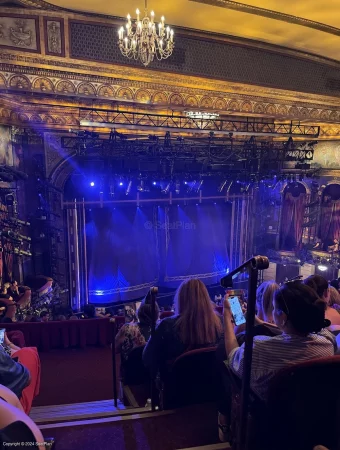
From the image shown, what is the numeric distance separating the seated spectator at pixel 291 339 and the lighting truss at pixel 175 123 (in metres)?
5.75

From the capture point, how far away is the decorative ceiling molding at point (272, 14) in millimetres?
4875

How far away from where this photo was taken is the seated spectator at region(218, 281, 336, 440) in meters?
1.62

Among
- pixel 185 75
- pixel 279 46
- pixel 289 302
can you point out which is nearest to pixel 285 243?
pixel 279 46

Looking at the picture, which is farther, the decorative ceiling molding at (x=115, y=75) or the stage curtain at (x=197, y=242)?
the stage curtain at (x=197, y=242)

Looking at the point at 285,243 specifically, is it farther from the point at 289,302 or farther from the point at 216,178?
the point at 289,302

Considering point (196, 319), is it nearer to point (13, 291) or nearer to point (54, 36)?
point (54, 36)

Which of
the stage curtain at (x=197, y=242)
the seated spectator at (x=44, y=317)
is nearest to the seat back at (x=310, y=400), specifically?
the seated spectator at (x=44, y=317)

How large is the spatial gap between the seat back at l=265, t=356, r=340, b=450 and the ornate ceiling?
509 cm

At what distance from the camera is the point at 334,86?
7.42m

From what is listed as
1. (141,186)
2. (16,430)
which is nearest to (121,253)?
(141,186)

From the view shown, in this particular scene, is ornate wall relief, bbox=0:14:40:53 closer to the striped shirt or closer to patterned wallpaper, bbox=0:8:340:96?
patterned wallpaper, bbox=0:8:340:96

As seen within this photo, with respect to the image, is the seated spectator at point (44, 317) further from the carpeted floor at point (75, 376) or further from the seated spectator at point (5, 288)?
the carpeted floor at point (75, 376)

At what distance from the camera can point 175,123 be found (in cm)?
858

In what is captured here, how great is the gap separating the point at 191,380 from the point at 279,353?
3.37ft
